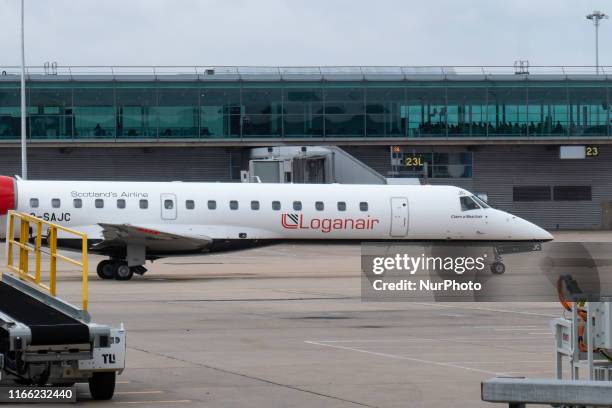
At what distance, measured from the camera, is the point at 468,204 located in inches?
1561

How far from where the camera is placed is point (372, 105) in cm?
7094

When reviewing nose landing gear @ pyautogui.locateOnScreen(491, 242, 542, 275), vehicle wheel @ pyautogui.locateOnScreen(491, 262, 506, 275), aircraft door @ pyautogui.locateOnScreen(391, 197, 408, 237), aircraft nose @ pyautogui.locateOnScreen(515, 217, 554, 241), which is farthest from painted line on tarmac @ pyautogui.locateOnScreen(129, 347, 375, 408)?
aircraft nose @ pyautogui.locateOnScreen(515, 217, 554, 241)

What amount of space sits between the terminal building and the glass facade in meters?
0.06

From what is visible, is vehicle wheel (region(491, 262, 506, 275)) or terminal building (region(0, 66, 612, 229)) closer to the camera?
vehicle wheel (region(491, 262, 506, 275))

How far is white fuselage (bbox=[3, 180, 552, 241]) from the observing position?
3641 cm

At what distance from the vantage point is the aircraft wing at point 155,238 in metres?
34.9

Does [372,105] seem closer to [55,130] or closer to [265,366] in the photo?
[55,130]

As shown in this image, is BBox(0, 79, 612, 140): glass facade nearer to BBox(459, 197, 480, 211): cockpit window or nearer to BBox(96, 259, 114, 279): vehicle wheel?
BBox(459, 197, 480, 211): cockpit window

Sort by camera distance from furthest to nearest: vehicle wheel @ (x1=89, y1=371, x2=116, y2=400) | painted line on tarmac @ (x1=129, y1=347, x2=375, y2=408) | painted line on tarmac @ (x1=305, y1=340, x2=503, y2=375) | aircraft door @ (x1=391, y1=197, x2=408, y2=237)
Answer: aircraft door @ (x1=391, y1=197, x2=408, y2=237) → painted line on tarmac @ (x1=305, y1=340, x2=503, y2=375) → painted line on tarmac @ (x1=129, y1=347, x2=375, y2=408) → vehicle wheel @ (x1=89, y1=371, x2=116, y2=400)

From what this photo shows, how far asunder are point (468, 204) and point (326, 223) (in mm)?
4622

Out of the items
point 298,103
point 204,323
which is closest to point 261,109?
point 298,103

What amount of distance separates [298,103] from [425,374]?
180ft

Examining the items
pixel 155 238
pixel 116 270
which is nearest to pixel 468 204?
pixel 155 238

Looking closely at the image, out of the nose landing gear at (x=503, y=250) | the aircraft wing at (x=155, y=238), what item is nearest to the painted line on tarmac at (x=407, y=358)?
the aircraft wing at (x=155, y=238)
